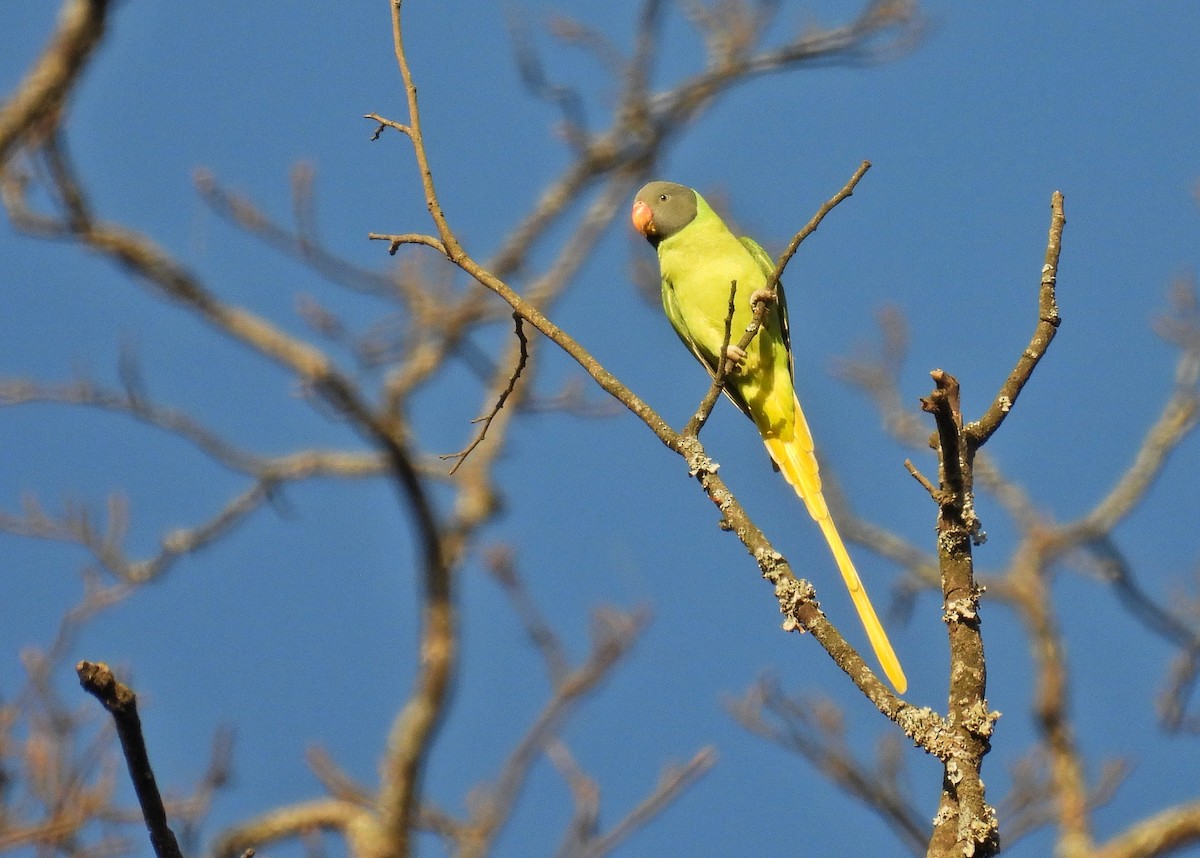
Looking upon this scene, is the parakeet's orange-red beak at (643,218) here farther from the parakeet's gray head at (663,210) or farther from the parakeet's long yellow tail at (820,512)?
the parakeet's long yellow tail at (820,512)

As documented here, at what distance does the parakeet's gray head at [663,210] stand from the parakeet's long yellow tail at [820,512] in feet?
3.32

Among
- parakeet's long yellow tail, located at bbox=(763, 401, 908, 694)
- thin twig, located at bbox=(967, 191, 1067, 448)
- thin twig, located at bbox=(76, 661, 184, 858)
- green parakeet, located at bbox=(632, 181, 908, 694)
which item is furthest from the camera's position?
green parakeet, located at bbox=(632, 181, 908, 694)

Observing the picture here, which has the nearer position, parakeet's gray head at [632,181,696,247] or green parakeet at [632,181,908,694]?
green parakeet at [632,181,908,694]

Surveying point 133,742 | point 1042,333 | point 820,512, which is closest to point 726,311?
point 820,512

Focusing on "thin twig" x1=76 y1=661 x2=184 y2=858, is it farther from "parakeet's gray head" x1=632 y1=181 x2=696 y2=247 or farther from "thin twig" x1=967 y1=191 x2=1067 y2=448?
"parakeet's gray head" x1=632 y1=181 x2=696 y2=247

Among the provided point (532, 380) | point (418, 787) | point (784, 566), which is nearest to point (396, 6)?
point (784, 566)

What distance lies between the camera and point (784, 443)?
406cm

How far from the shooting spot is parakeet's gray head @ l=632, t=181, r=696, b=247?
183 inches

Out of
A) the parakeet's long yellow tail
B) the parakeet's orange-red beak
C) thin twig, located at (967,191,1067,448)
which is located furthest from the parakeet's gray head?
thin twig, located at (967,191,1067,448)

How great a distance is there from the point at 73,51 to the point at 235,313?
2.52m

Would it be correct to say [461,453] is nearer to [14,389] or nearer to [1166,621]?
[1166,621]

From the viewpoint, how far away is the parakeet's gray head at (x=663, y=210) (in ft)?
15.3

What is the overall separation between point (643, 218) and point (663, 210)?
0.11 m

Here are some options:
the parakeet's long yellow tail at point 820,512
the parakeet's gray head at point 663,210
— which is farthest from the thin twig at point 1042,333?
the parakeet's gray head at point 663,210
